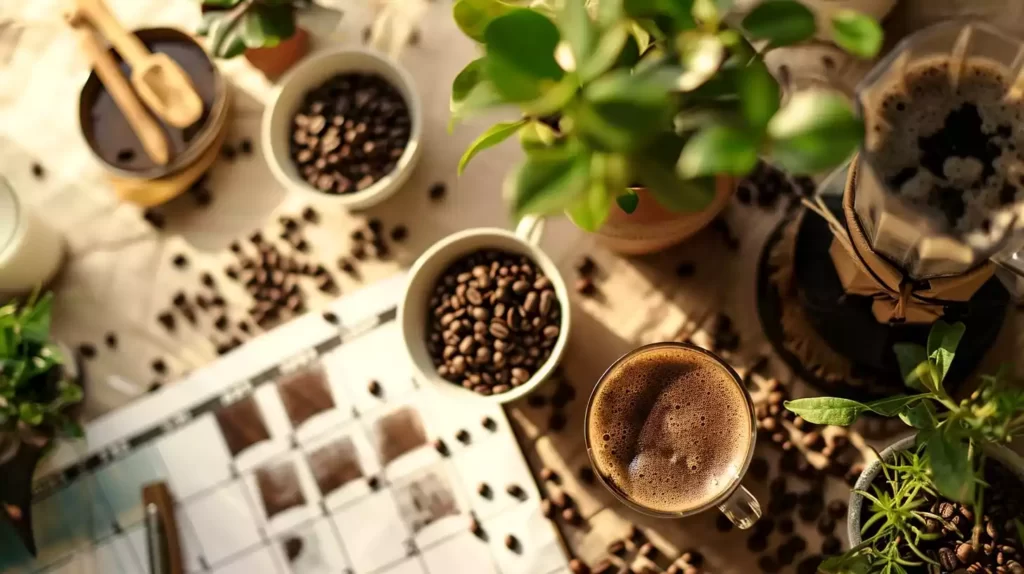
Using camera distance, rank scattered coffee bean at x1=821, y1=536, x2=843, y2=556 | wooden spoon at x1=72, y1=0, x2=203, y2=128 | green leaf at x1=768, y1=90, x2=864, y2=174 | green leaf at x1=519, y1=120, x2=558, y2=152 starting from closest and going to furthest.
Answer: green leaf at x1=768, y1=90, x2=864, y2=174, green leaf at x1=519, y1=120, x2=558, y2=152, scattered coffee bean at x1=821, y1=536, x2=843, y2=556, wooden spoon at x1=72, y1=0, x2=203, y2=128

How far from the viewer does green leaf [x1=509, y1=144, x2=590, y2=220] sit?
0.60 m

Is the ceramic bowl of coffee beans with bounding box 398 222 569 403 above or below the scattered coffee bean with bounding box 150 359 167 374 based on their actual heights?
above

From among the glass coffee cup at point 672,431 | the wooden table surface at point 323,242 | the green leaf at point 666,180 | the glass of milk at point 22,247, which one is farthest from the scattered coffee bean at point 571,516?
the glass of milk at point 22,247

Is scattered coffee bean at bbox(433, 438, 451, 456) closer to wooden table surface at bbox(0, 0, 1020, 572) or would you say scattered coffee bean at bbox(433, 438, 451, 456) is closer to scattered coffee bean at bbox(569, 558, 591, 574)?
wooden table surface at bbox(0, 0, 1020, 572)

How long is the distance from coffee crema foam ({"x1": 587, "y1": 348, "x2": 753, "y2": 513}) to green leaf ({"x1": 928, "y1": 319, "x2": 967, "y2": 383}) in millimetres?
191

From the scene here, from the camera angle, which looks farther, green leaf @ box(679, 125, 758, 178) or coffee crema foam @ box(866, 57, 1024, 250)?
coffee crema foam @ box(866, 57, 1024, 250)

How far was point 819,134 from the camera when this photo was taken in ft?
1.80

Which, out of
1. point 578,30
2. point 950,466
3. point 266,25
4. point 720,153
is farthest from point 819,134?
point 266,25

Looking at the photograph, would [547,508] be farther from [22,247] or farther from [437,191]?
[22,247]

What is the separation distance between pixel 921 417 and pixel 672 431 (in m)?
0.25

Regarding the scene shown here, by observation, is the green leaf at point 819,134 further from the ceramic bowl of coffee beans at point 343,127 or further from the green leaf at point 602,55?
the ceramic bowl of coffee beans at point 343,127

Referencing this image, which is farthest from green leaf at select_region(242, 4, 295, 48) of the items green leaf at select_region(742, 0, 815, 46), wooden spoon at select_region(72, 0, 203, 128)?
green leaf at select_region(742, 0, 815, 46)

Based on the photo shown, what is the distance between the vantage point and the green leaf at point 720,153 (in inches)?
22.5

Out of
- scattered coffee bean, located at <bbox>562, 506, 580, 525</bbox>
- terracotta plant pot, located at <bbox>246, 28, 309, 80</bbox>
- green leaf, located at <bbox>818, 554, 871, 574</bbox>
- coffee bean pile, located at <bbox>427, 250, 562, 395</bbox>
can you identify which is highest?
terracotta plant pot, located at <bbox>246, 28, 309, 80</bbox>
